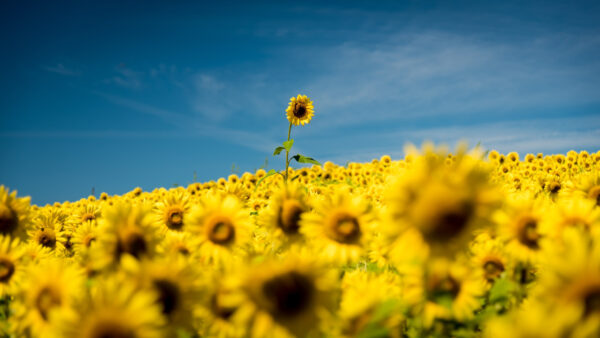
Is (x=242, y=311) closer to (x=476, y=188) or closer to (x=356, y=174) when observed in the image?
(x=476, y=188)

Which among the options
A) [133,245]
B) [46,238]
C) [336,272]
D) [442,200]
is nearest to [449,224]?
[442,200]

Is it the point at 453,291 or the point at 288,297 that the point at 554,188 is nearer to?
the point at 453,291

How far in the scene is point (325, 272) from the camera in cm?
218

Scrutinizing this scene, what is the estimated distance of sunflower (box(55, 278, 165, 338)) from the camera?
1.78 meters

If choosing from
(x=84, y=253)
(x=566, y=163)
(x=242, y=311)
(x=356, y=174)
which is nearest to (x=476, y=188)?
(x=242, y=311)

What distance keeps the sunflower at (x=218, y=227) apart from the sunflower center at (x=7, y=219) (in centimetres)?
171

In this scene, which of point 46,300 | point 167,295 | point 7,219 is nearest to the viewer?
point 167,295

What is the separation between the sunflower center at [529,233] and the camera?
106 inches

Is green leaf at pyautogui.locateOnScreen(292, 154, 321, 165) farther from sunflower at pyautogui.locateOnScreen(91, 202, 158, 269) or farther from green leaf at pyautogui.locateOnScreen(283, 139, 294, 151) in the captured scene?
sunflower at pyautogui.locateOnScreen(91, 202, 158, 269)

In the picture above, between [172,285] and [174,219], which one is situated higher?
[174,219]

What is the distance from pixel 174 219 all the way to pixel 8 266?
1.49 m

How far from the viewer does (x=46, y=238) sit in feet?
16.6

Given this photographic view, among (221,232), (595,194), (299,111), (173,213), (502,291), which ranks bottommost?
(502,291)

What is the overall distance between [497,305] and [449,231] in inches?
38.8
